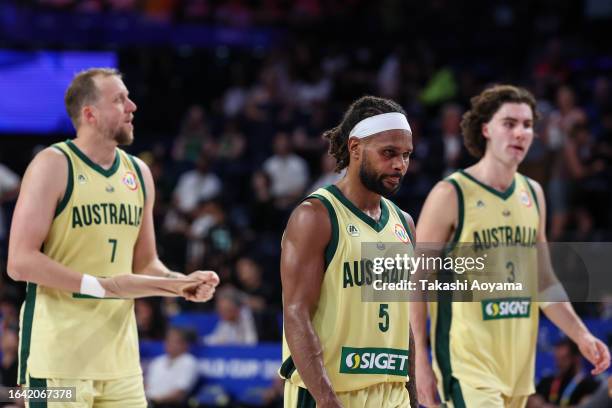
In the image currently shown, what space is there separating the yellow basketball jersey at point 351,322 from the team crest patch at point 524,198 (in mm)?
2128

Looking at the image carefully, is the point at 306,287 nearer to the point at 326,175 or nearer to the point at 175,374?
the point at 175,374

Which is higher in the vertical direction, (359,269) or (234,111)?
(234,111)

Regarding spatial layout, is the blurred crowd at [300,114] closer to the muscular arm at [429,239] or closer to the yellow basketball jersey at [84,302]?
the muscular arm at [429,239]

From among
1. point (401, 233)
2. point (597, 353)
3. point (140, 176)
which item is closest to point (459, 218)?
point (597, 353)

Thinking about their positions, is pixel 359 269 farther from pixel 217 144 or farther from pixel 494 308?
pixel 217 144

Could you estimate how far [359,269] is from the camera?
15.5 feet

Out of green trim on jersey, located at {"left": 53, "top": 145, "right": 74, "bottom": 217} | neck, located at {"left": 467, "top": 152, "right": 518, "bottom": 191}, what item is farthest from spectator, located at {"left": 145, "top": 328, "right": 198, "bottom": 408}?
green trim on jersey, located at {"left": 53, "top": 145, "right": 74, "bottom": 217}

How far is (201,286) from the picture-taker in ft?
16.9

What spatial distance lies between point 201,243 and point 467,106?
5.05m

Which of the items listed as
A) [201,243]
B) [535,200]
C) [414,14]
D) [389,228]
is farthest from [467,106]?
[389,228]

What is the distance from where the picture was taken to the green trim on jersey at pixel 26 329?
18.1 feet

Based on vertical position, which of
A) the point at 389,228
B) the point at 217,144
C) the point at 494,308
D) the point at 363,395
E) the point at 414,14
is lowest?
the point at 363,395

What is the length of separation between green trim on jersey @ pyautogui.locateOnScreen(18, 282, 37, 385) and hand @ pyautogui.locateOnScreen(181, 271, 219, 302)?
3.33 feet

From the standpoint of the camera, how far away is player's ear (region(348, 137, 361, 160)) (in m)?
4.80
